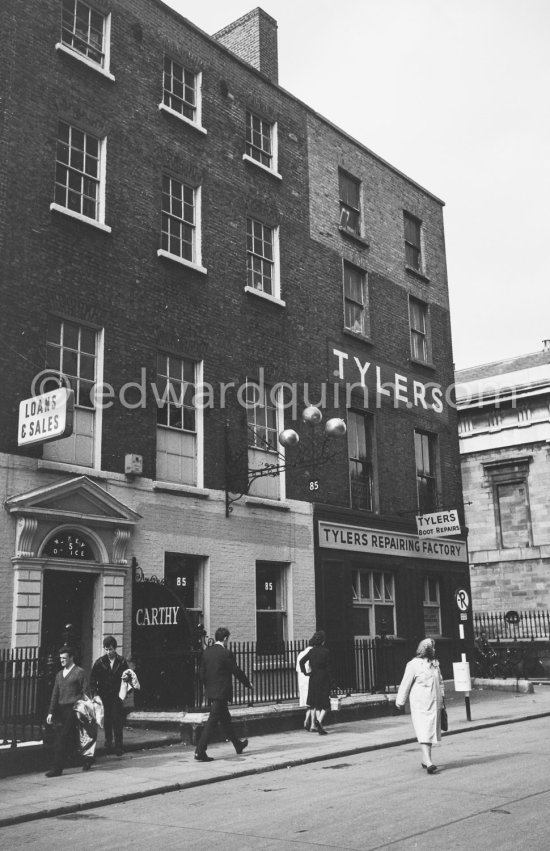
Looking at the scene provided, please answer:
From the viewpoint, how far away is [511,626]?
36750 mm

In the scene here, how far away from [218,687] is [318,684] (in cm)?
315

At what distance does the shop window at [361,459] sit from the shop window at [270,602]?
3382 mm

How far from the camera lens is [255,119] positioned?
22.5 m

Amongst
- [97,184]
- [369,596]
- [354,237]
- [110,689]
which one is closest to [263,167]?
[354,237]

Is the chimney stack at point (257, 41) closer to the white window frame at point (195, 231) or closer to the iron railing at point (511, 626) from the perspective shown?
the white window frame at point (195, 231)

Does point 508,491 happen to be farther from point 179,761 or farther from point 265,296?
point 179,761

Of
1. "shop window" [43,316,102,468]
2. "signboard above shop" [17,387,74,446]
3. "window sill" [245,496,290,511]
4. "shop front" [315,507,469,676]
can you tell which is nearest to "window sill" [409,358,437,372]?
"shop front" [315,507,469,676]

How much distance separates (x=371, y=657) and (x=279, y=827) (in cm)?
1160

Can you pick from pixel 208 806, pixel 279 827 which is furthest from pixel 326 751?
pixel 279 827

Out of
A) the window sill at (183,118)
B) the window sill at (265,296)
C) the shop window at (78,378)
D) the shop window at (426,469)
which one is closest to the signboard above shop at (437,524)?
the shop window at (426,469)

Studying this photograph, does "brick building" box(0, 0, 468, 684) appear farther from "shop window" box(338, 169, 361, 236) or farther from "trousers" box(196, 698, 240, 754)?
"trousers" box(196, 698, 240, 754)

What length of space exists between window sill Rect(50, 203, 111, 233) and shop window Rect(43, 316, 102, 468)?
193 cm

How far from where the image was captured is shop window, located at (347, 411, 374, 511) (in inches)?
907

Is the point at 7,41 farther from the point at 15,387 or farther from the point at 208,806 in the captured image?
the point at 208,806
